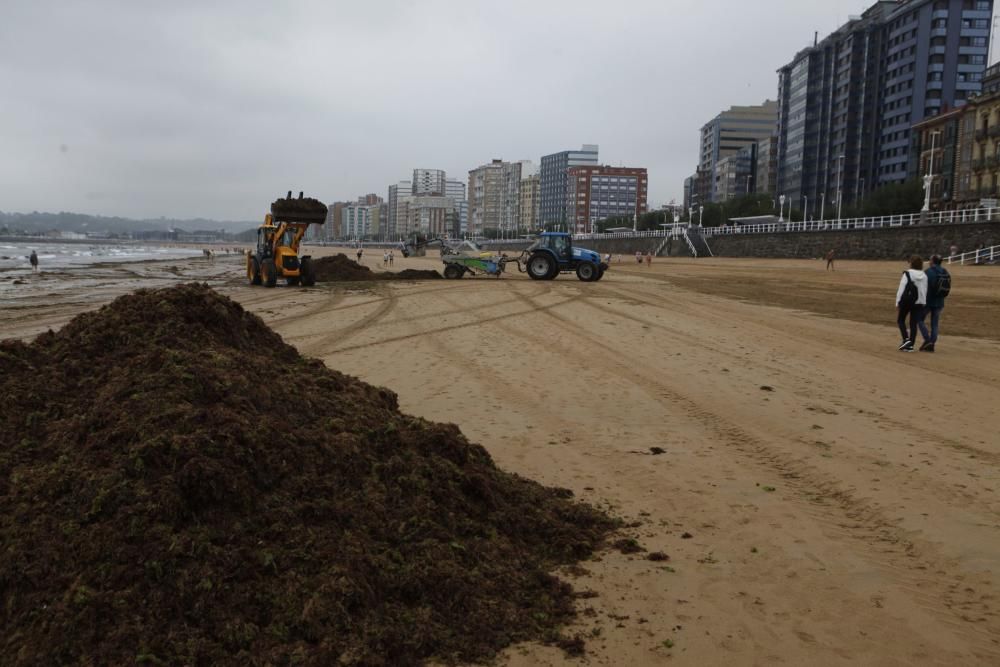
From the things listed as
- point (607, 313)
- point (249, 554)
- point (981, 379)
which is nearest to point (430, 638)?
point (249, 554)

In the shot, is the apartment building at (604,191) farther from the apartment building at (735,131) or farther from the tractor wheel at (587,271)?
the tractor wheel at (587,271)

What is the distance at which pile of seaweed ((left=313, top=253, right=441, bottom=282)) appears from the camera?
98.6 ft

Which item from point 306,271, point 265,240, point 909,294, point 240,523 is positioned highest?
point 265,240

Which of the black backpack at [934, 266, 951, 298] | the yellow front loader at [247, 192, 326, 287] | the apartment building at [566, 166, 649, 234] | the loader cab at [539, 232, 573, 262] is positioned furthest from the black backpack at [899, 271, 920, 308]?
the apartment building at [566, 166, 649, 234]

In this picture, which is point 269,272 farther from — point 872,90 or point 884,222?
point 872,90

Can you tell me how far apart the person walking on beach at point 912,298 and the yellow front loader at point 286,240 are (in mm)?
17608

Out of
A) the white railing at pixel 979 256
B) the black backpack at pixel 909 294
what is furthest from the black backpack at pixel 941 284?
the white railing at pixel 979 256

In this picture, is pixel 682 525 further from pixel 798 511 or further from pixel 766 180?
pixel 766 180

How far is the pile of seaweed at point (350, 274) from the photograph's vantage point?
30062 mm

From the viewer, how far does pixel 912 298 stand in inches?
472

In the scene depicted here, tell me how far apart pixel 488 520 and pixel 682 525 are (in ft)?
4.55

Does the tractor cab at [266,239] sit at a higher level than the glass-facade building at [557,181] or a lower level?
lower

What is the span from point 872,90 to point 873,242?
204 feet

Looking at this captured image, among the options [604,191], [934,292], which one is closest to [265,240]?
[934,292]
